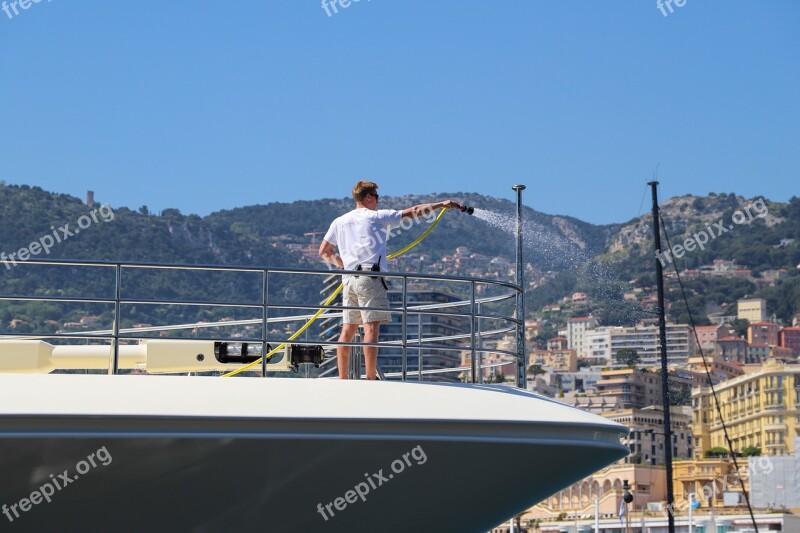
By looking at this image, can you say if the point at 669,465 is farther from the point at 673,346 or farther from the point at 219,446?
the point at 673,346

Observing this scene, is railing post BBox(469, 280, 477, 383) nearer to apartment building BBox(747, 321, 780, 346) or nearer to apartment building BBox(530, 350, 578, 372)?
apartment building BBox(530, 350, 578, 372)

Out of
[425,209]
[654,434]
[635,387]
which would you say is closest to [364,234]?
[425,209]

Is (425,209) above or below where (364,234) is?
above

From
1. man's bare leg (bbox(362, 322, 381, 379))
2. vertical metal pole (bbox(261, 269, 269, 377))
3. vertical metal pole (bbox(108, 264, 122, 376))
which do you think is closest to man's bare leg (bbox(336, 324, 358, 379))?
man's bare leg (bbox(362, 322, 381, 379))

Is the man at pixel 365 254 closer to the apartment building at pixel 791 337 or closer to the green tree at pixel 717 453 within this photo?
the green tree at pixel 717 453

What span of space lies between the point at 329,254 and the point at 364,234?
302 mm

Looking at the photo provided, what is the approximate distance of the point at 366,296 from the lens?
283 inches

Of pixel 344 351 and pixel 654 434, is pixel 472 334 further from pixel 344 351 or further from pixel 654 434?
pixel 654 434

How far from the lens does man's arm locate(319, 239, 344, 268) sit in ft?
24.5

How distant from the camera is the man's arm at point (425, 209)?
7203 millimetres

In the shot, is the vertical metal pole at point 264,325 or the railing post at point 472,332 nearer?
the vertical metal pole at point 264,325

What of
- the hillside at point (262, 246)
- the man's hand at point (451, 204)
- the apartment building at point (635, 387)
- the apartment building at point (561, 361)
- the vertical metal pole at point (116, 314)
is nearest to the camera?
the vertical metal pole at point (116, 314)

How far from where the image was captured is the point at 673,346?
189375 mm

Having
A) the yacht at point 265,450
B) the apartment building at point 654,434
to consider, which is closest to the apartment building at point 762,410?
the apartment building at point 654,434
